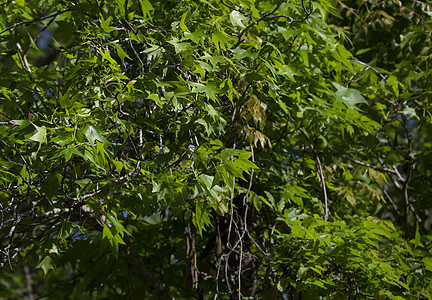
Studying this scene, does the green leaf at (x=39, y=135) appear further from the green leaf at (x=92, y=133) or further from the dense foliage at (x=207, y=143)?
the green leaf at (x=92, y=133)

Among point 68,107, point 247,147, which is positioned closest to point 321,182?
point 247,147

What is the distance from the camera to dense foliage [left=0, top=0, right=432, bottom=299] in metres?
2.68

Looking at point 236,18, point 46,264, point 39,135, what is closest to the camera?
point 39,135

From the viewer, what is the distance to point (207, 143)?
2686 mm

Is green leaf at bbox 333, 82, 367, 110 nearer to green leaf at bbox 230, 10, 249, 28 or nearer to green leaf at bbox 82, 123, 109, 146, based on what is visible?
green leaf at bbox 230, 10, 249, 28

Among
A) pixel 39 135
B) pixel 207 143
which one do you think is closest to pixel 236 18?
pixel 207 143

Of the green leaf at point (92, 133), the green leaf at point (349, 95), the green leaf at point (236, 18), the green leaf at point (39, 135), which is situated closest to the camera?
the green leaf at point (39, 135)

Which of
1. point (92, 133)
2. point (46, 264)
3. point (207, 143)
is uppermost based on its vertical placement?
point (92, 133)

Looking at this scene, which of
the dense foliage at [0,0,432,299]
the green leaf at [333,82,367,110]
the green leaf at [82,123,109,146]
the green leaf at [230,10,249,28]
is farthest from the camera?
the green leaf at [333,82,367,110]

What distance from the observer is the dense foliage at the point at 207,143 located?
2.68 m

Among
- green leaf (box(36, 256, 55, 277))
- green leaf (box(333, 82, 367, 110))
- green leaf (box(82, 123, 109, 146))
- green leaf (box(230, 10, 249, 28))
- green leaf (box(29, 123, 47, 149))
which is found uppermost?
green leaf (box(230, 10, 249, 28))

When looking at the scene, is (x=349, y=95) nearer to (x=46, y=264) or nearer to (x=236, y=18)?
(x=236, y=18)

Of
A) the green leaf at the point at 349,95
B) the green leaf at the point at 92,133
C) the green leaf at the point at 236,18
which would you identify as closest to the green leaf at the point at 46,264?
the green leaf at the point at 92,133

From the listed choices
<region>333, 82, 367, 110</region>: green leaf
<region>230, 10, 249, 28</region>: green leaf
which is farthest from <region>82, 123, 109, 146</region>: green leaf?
<region>333, 82, 367, 110</region>: green leaf
